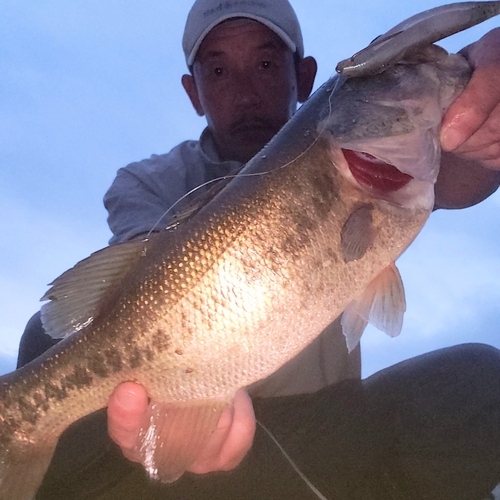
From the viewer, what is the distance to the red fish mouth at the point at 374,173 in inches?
50.2

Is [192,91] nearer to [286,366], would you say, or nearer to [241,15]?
[241,15]

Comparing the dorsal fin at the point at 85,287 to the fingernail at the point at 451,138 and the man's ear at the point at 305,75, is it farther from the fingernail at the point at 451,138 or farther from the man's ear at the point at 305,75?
the man's ear at the point at 305,75

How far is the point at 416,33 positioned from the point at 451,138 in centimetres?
29

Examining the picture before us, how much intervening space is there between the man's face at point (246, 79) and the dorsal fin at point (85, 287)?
4.71 feet

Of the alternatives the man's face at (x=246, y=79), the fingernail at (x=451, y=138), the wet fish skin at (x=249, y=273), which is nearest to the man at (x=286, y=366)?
the man's face at (x=246, y=79)

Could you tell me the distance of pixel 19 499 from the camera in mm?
1465

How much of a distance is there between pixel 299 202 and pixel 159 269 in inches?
16.2

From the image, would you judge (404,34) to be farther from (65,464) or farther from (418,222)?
(65,464)

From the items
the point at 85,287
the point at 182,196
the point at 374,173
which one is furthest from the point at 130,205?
the point at 374,173

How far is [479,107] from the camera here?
4.10 ft

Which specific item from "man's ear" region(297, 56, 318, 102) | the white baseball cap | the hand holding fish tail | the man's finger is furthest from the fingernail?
"man's ear" region(297, 56, 318, 102)

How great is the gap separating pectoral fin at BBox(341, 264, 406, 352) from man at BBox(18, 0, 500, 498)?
1.40 feet

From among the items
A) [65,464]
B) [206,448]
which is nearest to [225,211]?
[206,448]

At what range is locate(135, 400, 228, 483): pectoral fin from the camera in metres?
1.38
